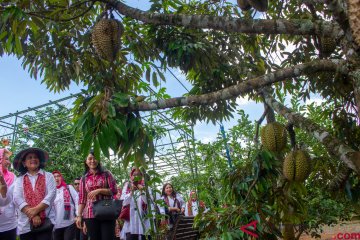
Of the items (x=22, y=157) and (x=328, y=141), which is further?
(x=22, y=157)

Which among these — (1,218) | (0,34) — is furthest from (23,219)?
(0,34)

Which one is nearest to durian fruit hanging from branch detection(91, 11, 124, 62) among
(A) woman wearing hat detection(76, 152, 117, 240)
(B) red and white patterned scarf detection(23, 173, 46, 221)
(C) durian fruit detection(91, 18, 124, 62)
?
(C) durian fruit detection(91, 18, 124, 62)

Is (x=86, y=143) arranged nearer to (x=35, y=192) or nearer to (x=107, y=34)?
(x=107, y=34)

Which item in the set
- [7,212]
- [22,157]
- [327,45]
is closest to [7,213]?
[7,212]

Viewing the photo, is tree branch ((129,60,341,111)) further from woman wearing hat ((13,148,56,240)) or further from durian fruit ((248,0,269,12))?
woman wearing hat ((13,148,56,240))

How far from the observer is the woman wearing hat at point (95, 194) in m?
4.41

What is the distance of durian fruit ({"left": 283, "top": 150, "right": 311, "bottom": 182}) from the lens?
2.50 meters

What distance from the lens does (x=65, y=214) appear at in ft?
19.5

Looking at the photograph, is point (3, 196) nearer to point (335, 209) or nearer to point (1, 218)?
point (1, 218)

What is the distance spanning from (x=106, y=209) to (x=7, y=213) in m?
0.99

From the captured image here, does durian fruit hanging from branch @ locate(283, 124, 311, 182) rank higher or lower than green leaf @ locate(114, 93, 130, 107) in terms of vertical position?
lower

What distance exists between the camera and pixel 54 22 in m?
2.89

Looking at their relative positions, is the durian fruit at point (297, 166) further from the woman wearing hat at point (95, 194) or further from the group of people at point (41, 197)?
the woman wearing hat at point (95, 194)

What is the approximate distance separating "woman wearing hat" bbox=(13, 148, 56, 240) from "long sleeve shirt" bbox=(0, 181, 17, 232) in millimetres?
62
